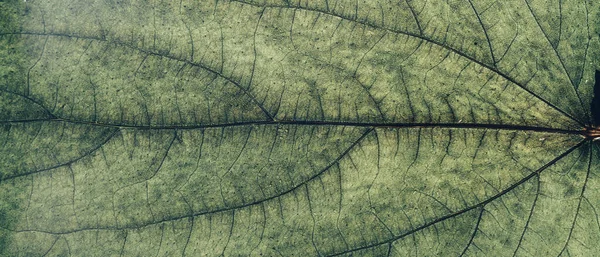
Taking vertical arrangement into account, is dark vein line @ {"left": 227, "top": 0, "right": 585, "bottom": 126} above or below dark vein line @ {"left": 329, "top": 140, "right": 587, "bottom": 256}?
above

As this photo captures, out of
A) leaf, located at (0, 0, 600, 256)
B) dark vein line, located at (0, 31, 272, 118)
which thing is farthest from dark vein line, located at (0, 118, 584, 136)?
dark vein line, located at (0, 31, 272, 118)

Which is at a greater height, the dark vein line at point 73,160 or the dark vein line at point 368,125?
the dark vein line at point 368,125

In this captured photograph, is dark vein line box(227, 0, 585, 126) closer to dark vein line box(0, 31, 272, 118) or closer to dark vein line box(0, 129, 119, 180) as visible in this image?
dark vein line box(0, 31, 272, 118)

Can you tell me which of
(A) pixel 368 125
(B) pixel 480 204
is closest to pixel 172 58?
(A) pixel 368 125

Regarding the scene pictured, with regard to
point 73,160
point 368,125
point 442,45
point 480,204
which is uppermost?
point 442,45

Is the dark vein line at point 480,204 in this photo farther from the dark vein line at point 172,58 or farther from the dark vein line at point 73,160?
the dark vein line at point 73,160

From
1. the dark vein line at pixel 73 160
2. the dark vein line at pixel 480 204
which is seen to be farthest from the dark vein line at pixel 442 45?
Result: the dark vein line at pixel 73 160

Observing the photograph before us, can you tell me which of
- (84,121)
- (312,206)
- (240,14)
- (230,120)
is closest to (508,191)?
(312,206)

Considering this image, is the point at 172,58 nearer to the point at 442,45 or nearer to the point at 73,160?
the point at 73,160

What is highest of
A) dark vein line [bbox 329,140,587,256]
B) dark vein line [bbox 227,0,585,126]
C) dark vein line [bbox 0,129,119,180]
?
dark vein line [bbox 227,0,585,126]
